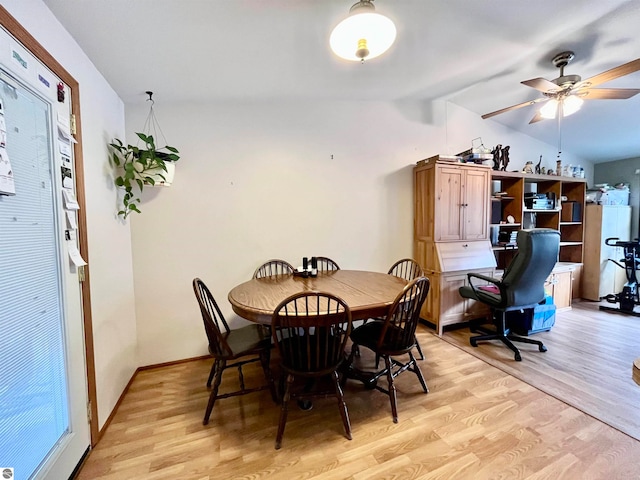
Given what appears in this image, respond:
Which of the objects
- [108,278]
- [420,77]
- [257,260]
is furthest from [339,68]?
[108,278]

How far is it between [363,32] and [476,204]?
2.61m

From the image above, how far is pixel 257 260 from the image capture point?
2883 millimetres

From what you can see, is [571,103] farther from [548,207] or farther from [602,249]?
[602,249]

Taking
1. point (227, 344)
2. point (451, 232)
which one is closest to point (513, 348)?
point (451, 232)

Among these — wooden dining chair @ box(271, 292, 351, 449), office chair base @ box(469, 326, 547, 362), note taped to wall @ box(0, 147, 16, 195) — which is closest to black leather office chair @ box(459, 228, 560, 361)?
office chair base @ box(469, 326, 547, 362)

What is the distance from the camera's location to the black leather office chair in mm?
2547

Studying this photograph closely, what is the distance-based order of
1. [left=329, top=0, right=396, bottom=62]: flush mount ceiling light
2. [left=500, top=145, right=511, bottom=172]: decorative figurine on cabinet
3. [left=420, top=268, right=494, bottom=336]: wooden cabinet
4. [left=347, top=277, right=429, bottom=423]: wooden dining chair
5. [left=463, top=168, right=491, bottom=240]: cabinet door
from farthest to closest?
[left=500, top=145, right=511, bottom=172]: decorative figurine on cabinet
[left=463, top=168, right=491, bottom=240]: cabinet door
[left=420, top=268, right=494, bottom=336]: wooden cabinet
[left=347, top=277, right=429, bottom=423]: wooden dining chair
[left=329, top=0, right=396, bottom=62]: flush mount ceiling light

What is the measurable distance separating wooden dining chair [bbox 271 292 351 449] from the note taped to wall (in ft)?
3.97

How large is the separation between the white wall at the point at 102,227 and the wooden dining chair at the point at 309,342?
119cm

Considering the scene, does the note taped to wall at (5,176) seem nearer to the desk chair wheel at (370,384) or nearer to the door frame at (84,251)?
the door frame at (84,251)

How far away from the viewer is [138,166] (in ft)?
7.34

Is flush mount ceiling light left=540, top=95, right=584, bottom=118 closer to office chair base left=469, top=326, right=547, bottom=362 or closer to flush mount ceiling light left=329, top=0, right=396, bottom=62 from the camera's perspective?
flush mount ceiling light left=329, top=0, right=396, bottom=62

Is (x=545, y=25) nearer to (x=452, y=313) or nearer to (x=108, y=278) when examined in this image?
(x=452, y=313)

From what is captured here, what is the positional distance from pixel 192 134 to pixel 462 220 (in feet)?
10.1
